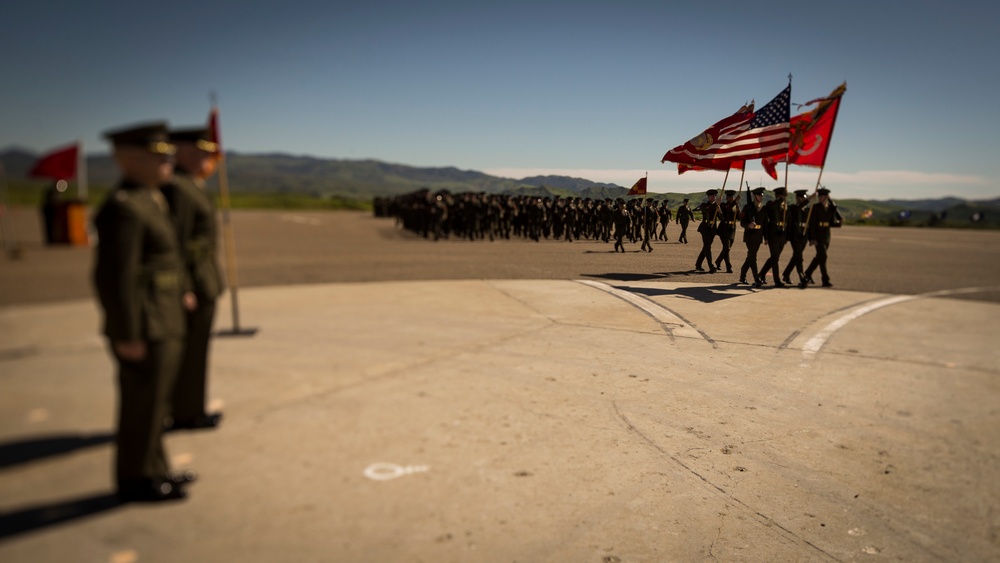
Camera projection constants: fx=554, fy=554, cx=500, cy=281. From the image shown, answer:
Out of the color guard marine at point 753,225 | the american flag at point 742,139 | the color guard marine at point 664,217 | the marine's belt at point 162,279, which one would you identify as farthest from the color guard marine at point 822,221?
the marine's belt at point 162,279

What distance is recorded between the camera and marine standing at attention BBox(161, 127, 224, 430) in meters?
1.54

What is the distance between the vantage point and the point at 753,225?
2.75 m

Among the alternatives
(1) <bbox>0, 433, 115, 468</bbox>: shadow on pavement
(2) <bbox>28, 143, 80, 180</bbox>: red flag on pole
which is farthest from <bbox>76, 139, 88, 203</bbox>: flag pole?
(1) <bbox>0, 433, 115, 468</bbox>: shadow on pavement

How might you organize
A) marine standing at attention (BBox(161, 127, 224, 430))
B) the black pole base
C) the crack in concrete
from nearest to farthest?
marine standing at attention (BBox(161, 127, 224, 430))
the black pole base
the crack in concrete

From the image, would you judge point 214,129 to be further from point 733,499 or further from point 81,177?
point 733,499

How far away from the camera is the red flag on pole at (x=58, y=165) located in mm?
1313

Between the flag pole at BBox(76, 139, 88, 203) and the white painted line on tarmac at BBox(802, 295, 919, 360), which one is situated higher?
the flag pole at BBox(76, 139, 88, 203)

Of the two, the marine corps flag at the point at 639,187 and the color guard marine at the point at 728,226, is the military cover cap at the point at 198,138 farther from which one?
the color guard marine at the point at 728,226

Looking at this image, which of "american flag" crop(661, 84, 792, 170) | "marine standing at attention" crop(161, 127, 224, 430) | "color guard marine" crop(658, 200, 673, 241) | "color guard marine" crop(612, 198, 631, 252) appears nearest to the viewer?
"marine standing at attention" crop(161, 127, 224, 430)

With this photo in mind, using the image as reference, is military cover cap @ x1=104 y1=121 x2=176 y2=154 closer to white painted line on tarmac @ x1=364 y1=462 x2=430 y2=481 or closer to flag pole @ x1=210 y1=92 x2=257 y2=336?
flag pole @ x1=210 y1=92 x2=257 y2=336

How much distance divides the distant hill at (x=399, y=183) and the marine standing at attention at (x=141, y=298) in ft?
0.30

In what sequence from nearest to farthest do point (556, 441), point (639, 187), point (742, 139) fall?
point (742, 139) → point (639, 187) → point (556, 441)

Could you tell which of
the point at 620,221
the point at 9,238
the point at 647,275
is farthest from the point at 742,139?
the point at 9,238

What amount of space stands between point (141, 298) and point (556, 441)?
2.89 m
